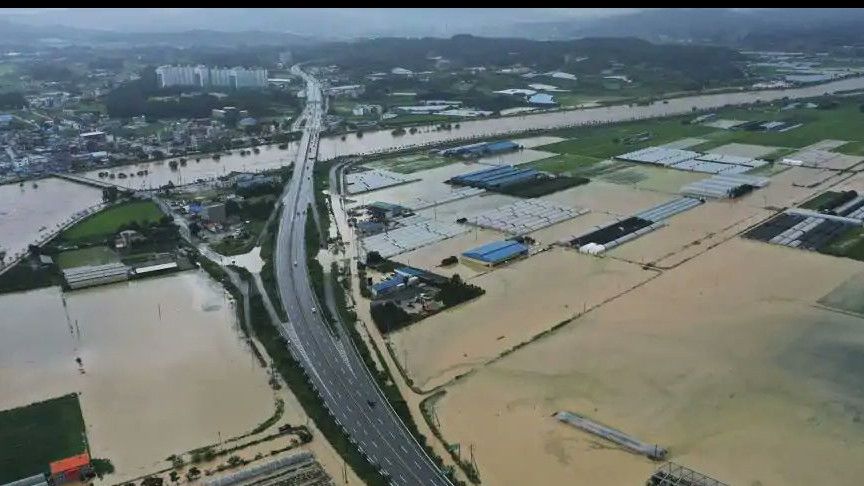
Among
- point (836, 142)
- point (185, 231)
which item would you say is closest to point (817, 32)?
point (836, 142)

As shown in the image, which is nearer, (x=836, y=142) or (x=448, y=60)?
(x=836, y=142)

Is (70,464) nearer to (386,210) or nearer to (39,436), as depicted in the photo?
(39,436)

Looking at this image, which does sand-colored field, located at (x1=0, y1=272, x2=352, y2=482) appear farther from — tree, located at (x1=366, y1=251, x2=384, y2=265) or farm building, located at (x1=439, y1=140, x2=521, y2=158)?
farm building, located at (x1=439, y1=140, x2=521, y2=158)

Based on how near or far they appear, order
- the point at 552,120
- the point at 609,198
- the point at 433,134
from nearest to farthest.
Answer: the point at 609,198 < the point at 433,134 < the point at 552,120

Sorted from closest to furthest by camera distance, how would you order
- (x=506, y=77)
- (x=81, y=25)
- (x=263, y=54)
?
(x=506, y=77)
(x=263, y=54)
(x=81, y=25)

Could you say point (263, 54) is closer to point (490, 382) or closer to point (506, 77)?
point (506, 77)

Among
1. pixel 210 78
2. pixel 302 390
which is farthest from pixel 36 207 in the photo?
pixel 210 78

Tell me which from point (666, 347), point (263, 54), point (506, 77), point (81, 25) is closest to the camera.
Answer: point (666, 347)
